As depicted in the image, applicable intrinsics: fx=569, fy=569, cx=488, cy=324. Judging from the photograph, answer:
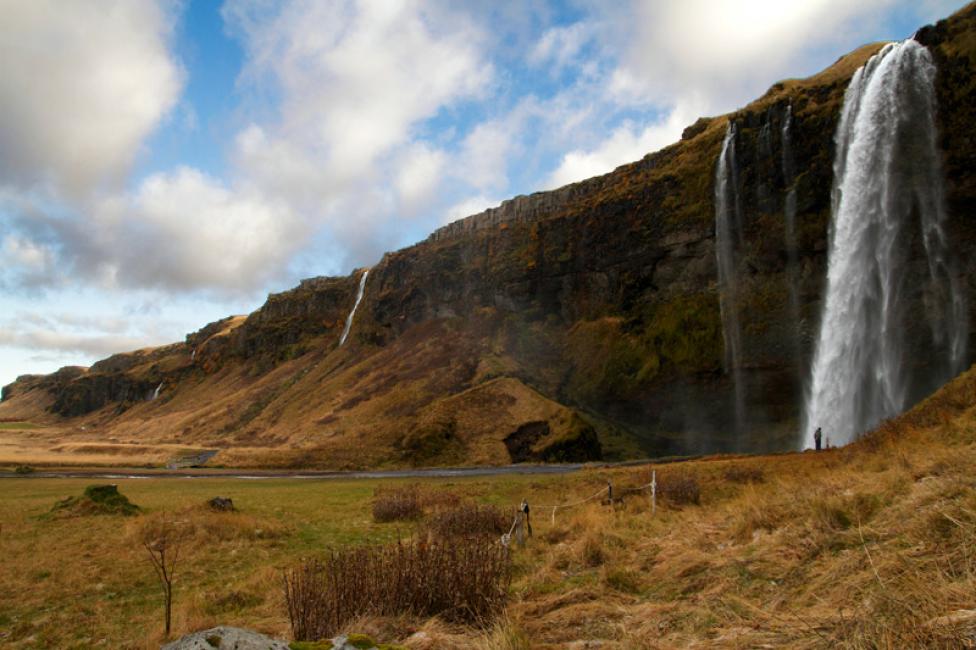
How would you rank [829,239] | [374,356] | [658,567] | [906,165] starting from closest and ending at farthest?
[658,567] < [906,165] < [829,239] < [374,356]

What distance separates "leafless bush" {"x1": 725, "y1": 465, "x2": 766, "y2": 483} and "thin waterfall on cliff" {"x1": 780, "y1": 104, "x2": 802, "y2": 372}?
2909 cm

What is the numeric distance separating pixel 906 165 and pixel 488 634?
49.5 meters

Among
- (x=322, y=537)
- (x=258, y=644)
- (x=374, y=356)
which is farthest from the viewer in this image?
(x=374, y=356)

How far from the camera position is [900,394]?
125ft

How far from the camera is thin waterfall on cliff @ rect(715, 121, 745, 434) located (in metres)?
50.2

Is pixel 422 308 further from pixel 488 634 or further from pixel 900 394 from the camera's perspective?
pixel 488 634

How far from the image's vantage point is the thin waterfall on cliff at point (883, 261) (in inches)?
1527

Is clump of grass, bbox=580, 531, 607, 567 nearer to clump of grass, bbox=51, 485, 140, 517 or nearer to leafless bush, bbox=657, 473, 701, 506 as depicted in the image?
leafless bush, bbox=657, 473, 701, 506

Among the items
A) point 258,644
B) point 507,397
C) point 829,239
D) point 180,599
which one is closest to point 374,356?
point 507,397

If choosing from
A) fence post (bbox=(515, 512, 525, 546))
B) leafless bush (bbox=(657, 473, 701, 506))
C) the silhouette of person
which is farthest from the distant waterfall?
fence post (bbox=(515, 512, 525, 546))

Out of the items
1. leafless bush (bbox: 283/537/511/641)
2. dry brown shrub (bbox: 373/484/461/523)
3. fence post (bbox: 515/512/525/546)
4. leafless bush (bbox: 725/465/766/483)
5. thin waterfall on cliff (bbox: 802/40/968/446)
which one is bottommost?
dry brown shrub (bbox: 373/484/461/523)

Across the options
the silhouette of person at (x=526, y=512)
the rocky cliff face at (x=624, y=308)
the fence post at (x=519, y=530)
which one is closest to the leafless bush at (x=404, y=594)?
the fence post at (x=519, y=530)

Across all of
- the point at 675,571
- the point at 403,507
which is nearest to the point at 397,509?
the point at 403,507

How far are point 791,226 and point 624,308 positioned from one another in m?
19.4
